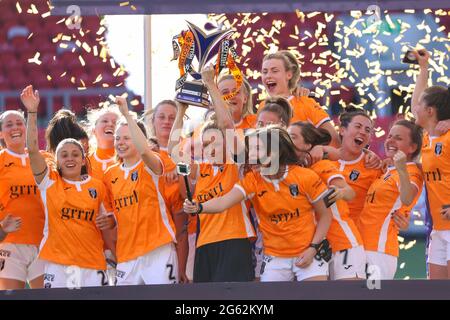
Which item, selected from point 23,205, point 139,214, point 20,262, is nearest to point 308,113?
point 139,214

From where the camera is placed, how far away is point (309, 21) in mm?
6883

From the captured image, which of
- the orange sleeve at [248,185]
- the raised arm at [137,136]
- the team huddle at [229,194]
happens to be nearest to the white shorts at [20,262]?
the team huddle at [229,194]

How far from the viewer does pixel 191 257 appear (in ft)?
19.3

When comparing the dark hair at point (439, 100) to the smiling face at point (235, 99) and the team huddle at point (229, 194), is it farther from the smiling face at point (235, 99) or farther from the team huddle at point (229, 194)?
the smiling face at point (235, 99)

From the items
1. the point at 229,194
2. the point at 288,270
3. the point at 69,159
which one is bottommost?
the point at 288,270

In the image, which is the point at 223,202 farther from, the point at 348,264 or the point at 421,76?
the point at 421,76

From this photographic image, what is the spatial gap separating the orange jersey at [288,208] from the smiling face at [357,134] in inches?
19.4

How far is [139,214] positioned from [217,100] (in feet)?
2.39

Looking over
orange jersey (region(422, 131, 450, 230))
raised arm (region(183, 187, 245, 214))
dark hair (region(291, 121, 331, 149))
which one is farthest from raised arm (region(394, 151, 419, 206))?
raised arm (region(183, 187, 245, 214))

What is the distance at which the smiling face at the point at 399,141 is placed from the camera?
Result: 5750 millimetres

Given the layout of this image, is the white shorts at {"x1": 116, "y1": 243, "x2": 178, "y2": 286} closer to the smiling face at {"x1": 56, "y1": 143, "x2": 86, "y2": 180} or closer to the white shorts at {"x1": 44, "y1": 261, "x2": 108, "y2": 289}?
the white shorts at {"x1": 44, "y1": 261, "x2": 108, "y2": 289}

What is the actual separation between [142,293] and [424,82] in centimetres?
223

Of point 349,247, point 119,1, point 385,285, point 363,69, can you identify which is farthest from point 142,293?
point 363,69

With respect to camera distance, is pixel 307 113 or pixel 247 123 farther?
pixel 307 113
